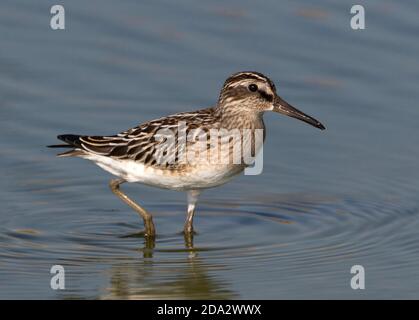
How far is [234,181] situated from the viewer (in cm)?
1912

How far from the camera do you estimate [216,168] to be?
16.3 metres

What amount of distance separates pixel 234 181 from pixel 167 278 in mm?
3913

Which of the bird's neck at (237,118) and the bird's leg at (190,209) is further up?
the bird's neck at (237,118)

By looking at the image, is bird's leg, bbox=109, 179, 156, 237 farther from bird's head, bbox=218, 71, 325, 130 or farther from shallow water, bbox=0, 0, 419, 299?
bird's head, bbox=218, 71, 325, 130

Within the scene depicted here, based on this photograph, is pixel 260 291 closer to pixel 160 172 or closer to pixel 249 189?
pixel 160 172

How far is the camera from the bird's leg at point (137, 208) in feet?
55.9

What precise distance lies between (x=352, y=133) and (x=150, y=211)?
3.59m

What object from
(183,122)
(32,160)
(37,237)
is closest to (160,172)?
(183,122)

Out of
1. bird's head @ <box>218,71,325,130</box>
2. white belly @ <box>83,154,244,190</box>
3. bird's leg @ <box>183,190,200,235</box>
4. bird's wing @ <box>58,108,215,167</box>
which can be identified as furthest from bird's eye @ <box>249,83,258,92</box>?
bird's leg @ <box>183,190,200,235</box>

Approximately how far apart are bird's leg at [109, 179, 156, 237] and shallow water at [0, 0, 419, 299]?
0.65 ft

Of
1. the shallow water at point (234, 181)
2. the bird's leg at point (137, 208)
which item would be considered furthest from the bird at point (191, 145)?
the shallow water at point (234, 181)

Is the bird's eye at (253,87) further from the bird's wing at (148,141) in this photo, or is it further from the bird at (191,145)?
the bird's wing at (148,141)

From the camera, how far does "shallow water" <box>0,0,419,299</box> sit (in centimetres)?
1563

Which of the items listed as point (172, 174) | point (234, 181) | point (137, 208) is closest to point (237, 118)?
point (172, 174)
